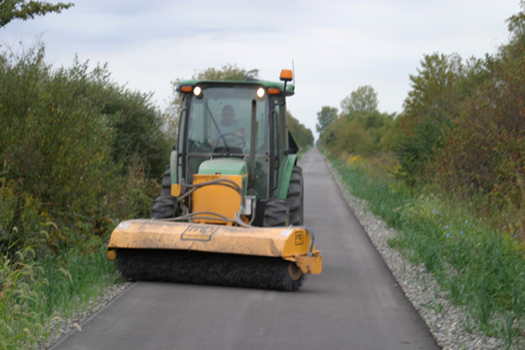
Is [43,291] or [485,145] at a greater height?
[485,145]

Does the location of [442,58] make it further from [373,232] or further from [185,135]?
[185,135]

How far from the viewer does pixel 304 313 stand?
21.6ft

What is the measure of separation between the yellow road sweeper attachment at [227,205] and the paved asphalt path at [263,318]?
266 millimetres

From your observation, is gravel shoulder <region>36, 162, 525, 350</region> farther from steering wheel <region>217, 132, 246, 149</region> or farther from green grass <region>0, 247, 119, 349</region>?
steering wheel <region>217, 132, 246, 149</region>

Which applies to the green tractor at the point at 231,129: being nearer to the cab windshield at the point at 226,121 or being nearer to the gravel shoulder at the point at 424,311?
the cab windshield at the point at 226,121

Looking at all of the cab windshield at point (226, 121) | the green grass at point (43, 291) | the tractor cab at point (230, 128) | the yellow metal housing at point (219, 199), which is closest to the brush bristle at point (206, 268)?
the green grass at point (43, 291)

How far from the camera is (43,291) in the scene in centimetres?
664

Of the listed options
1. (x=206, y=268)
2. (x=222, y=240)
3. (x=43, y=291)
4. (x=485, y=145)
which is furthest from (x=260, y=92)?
(x=485, y=145)

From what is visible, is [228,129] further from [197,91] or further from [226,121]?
[197,91]

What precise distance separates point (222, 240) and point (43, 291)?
2.00 meters

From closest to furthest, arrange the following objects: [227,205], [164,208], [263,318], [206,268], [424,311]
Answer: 1. [263,318]
2. [424,311]
3. [206,268]
4. [227,205]
5. [164,208]

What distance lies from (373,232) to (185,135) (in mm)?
5186

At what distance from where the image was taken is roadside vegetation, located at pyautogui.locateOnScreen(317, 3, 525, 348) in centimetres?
679

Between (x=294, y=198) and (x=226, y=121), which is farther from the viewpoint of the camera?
(x=294, y=198)
